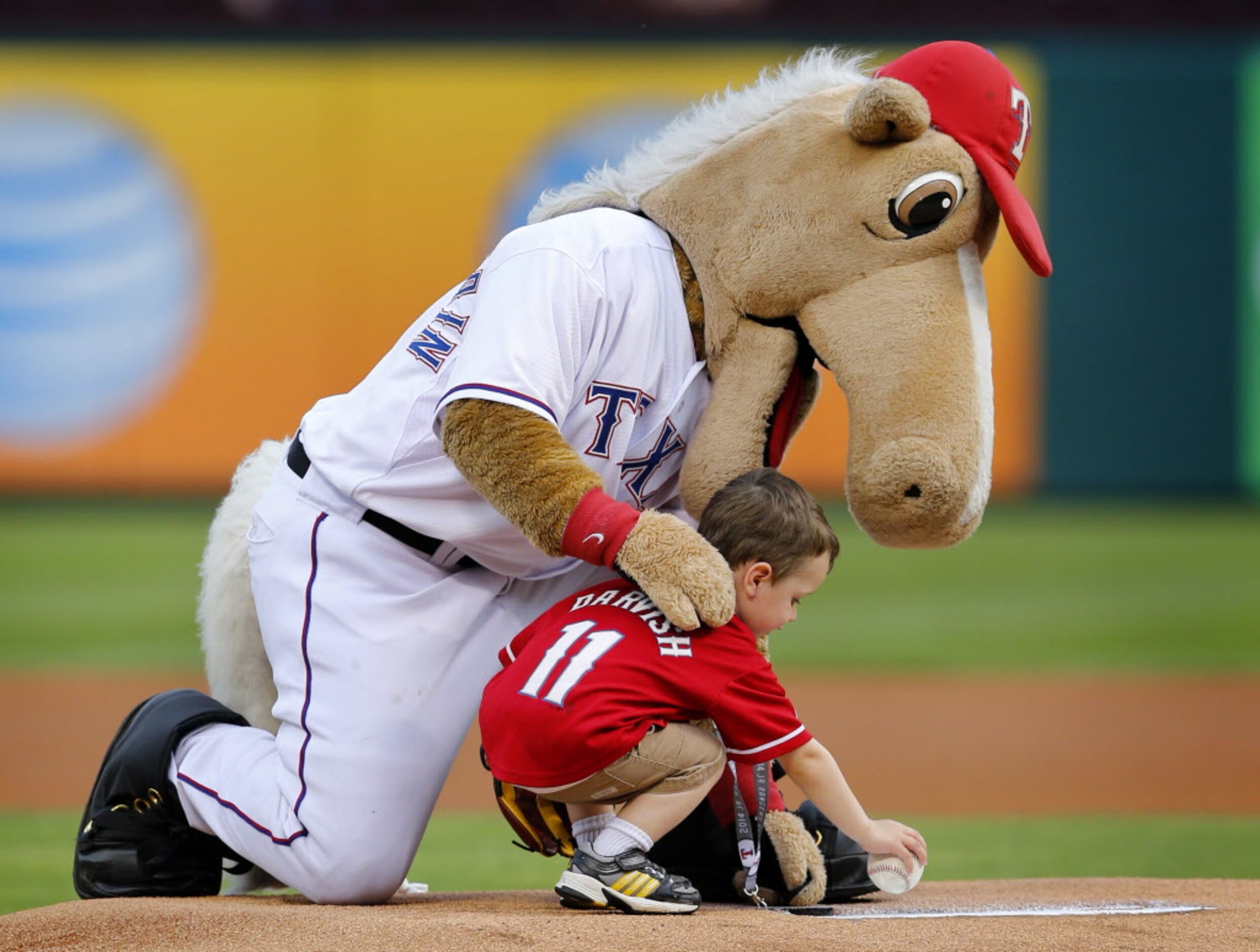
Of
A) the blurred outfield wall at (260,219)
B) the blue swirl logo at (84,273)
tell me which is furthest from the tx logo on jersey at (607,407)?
the blue swirl logo at (84,273)

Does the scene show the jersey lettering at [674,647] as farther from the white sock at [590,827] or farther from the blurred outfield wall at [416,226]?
the blurred outfield wall at [416,226]

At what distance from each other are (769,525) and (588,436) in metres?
0.39

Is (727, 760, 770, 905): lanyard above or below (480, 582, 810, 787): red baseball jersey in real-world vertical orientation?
below

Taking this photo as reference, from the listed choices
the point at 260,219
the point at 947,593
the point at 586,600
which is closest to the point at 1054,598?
the point at 947,593

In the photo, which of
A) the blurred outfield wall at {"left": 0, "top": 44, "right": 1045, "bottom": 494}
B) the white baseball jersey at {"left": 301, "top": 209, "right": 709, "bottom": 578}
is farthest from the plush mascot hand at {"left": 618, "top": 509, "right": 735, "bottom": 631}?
the blurred outfield wall at {"left": 0, "top": 44, "right": 1045, "bottom": 494}

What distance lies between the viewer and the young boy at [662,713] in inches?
97.2

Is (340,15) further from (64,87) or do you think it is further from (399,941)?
(399,941)

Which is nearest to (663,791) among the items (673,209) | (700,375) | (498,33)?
(700,375)

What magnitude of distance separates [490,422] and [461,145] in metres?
9.79

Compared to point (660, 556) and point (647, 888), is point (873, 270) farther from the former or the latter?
point (647, 888)

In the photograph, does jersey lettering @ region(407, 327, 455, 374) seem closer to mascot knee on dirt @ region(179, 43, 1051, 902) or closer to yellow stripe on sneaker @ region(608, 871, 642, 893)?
mascot knee on dirt @ region(179, 43, 1051, 902)

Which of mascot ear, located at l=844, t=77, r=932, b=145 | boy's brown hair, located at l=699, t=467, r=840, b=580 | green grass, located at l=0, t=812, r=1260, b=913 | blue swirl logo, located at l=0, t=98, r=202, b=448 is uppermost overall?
blue swirl logo, located at l=0, t=98, r=202, b=448

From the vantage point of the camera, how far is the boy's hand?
8.38 ft

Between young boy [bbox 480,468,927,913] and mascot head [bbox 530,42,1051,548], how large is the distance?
0.14 metres
